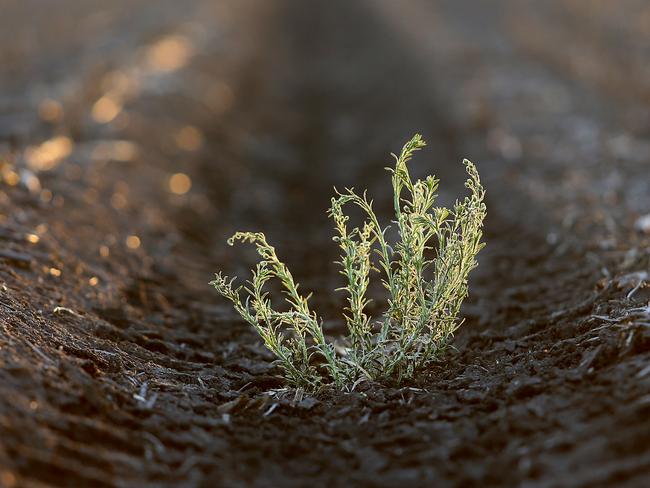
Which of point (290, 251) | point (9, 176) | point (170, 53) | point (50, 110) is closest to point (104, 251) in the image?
point (9, 176)

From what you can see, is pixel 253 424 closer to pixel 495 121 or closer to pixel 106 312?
pixel 106 312

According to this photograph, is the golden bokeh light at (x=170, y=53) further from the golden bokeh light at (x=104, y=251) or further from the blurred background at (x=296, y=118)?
the golden bokeh light at (x=104, y=251)

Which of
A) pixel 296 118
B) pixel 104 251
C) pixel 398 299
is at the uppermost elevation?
pixel 296 118

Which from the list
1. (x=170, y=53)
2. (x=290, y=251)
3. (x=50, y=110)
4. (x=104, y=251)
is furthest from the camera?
(x=170, y=53)

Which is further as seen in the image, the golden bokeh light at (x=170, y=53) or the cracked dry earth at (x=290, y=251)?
the golden bokeh light at (x=170, y=53)

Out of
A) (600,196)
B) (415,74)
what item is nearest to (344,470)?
(600,196)

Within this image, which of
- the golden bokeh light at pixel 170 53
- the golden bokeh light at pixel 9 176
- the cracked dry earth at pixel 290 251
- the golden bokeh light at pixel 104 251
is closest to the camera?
the cracked dry earth at pixel 290 251

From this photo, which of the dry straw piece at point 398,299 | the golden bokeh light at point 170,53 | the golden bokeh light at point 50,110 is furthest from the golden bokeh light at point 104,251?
the golden bokeh light at point 170,53

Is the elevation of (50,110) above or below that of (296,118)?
below

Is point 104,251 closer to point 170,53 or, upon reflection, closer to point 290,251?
point 290,251

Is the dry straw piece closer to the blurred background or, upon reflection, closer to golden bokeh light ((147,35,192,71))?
the blurred background
